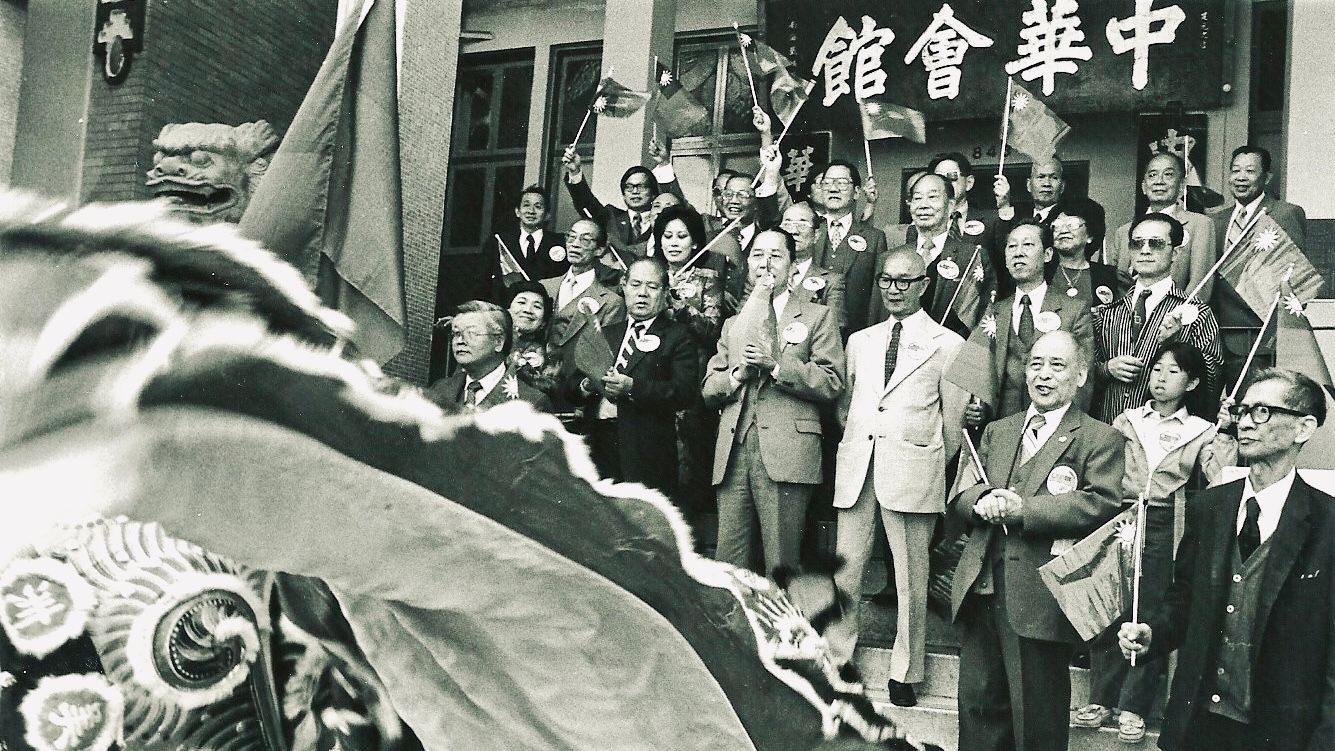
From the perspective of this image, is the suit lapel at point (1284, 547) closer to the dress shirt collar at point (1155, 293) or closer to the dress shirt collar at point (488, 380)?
the dress shirt collar at point (1155, 293)

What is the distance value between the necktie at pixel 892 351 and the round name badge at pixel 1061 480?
0.70 metres

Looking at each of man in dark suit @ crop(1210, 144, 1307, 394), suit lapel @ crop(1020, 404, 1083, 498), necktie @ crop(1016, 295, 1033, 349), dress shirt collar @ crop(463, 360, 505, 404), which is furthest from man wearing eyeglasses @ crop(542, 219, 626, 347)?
man in dark suit @ crop(1210, 144, 1307, 394)

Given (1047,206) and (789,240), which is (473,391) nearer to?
(789,240)

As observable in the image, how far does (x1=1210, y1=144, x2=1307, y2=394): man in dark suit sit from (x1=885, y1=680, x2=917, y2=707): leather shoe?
1533mm

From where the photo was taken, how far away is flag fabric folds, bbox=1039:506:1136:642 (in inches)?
145

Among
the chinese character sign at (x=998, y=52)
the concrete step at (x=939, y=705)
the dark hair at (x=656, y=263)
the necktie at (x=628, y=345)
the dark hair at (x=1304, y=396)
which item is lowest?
the concrete step at (x=939, y=705)

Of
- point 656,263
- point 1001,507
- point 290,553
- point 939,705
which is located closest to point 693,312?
point 656,263

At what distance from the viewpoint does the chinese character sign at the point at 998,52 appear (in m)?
6.55

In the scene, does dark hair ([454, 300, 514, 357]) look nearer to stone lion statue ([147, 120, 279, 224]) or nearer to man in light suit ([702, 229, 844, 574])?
man in light suit ([702, 229, 844, 574])

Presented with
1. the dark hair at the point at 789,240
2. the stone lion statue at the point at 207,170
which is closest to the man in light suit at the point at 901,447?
the dark hair at the point at 789,240

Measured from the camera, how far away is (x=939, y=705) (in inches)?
161

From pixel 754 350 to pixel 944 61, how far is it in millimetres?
3192

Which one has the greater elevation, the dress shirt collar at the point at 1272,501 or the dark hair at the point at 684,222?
the dark hair at the point at 684,222

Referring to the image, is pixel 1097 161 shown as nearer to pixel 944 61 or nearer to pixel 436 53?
pixel 944 61
